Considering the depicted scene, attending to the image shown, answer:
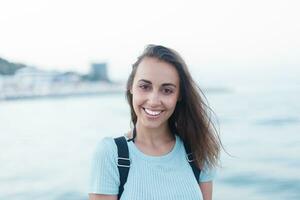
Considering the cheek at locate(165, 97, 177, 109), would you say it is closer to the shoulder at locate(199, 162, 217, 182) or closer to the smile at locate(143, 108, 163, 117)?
the smile at locate(143, 108, 163, 117)

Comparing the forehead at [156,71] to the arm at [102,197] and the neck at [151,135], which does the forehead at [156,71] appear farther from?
the arm at [102,197]

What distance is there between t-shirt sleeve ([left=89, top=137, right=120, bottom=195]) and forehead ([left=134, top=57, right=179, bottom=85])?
0.19 meters

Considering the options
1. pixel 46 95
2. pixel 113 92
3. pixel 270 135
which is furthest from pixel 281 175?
pixel 113 92

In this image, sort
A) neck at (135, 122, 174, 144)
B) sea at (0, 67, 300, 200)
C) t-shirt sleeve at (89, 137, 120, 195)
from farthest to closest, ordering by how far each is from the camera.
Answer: sea at (0, 67, 300, 200) < neck at (135, 122, 174, 144) < t-shirt sleeve at (89, 137, 120, 195)

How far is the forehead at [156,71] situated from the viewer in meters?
1.32

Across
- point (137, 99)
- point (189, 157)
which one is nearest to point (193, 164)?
point (189, 157)

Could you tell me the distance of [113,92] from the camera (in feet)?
120

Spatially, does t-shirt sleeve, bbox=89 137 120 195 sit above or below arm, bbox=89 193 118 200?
above

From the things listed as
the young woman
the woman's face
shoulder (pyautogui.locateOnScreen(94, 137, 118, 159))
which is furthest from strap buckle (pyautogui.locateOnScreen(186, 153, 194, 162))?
shoulder (pyautogui.locateOnScreen(94, 137, 118, 159))

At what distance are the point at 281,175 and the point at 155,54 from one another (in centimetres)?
601

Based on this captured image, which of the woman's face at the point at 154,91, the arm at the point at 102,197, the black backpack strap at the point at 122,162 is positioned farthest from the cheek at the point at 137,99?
the arm at the point at 102,197

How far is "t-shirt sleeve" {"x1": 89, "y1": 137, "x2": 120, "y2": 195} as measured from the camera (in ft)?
4.08

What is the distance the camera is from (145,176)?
50.9 inches

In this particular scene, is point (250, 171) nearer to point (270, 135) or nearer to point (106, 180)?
point (270, 135)
